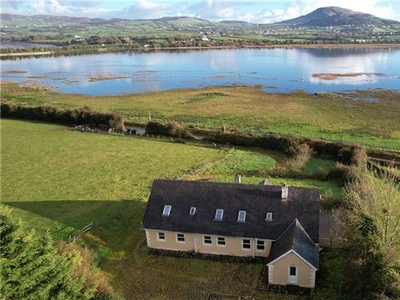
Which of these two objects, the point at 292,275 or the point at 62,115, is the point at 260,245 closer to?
the point at 292,275

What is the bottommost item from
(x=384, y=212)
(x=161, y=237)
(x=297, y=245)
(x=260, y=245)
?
(x=161, y=237)

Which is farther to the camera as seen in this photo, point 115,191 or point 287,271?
point 115,191

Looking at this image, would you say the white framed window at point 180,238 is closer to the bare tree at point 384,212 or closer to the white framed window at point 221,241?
the white framed window at point 221,241

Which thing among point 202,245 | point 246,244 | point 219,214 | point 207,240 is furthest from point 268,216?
point 202,245

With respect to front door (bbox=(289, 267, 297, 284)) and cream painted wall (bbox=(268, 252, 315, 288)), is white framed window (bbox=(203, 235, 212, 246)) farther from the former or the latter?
front door (bbox=(289, 267, 297, 284))

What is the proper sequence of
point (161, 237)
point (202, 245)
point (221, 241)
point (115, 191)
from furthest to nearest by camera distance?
point (115, 191)
point (161, 237)
point (202, 245)
point (221, 241)
